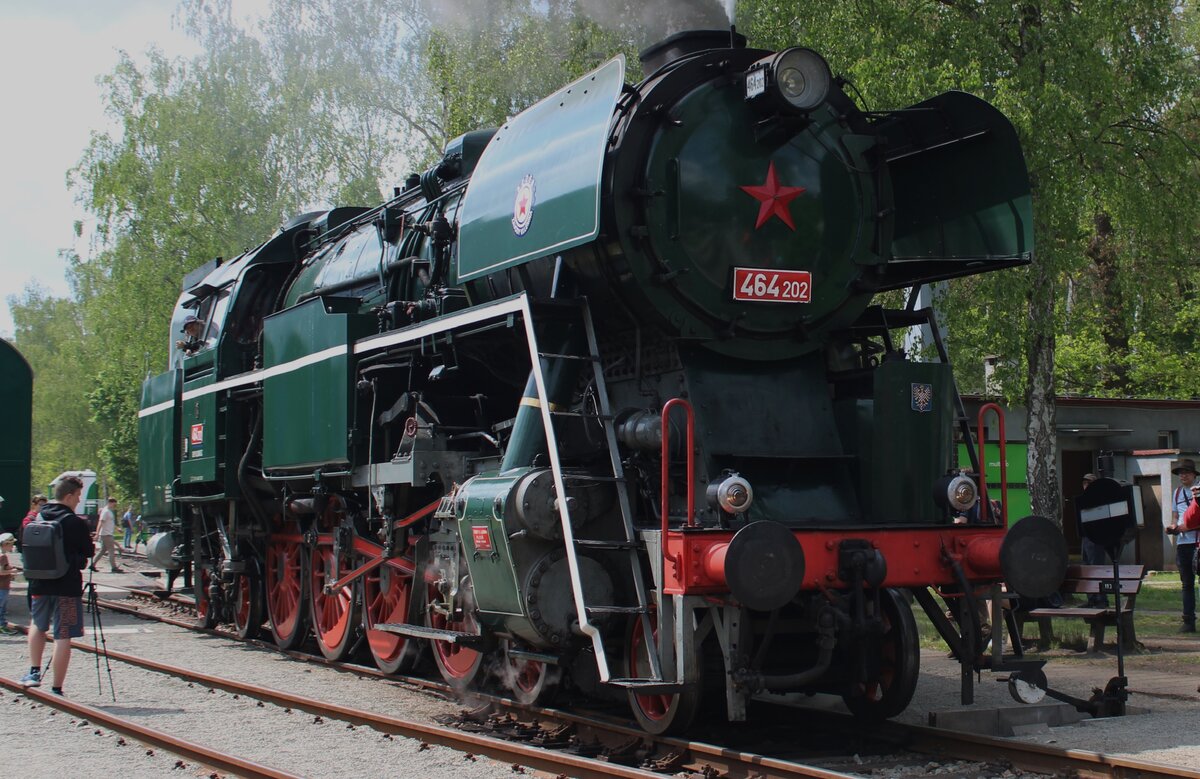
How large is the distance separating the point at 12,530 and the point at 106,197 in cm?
1432

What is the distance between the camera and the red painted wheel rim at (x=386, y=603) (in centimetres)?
879

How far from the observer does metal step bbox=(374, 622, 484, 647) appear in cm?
715

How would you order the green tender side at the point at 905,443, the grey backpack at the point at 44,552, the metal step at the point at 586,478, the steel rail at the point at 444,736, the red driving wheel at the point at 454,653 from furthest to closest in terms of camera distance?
1. the grey backpack at the point at 44,552
2. the red driving wheel at the point at 454,653
3. the green tender side at the point at 905,443
4. the metal step at the point at 586,478
5. the steel rail at the point at 444,736

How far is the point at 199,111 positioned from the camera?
28406mm

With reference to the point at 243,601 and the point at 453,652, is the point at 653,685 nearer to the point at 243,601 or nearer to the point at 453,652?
the point at 453,652

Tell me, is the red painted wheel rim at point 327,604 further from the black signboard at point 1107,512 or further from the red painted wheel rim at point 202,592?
the black signboard at point 1107,512

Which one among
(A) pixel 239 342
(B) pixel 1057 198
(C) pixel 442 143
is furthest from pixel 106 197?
(B) pixel 1057 198

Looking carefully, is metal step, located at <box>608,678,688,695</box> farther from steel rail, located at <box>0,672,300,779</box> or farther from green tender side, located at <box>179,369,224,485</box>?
green tender side, located at <box>179,369,224,485</box>

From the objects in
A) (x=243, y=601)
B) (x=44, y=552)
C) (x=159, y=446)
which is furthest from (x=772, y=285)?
(x=159, y=446)

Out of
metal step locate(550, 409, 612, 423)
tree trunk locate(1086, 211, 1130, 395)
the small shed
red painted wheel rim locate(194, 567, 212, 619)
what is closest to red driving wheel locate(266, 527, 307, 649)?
A: red painted wheel rim locate(194, 567, 212, 619)

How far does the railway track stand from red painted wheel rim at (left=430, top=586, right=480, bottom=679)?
0.29 m

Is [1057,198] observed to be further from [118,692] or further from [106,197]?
[106,197]

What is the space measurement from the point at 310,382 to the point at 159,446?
5.01 metres

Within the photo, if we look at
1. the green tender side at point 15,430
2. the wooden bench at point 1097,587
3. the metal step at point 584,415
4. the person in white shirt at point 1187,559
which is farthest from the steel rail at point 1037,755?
the green tender side at point 15,430
